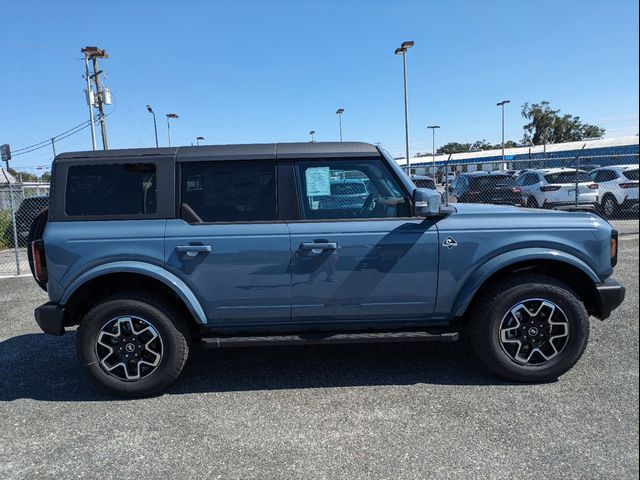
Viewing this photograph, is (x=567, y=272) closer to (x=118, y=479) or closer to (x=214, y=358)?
(x=214, y=358)

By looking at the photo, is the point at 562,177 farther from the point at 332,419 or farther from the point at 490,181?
the point at 332,419

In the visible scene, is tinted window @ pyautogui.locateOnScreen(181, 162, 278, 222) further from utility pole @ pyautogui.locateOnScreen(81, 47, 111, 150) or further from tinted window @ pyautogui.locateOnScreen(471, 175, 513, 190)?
utility pole @ pyautogui.locateOnScreen(81, 47, 111, 150)

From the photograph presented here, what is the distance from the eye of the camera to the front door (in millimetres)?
3557

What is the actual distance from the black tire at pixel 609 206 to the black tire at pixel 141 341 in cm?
1460

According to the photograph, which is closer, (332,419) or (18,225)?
(332,419)

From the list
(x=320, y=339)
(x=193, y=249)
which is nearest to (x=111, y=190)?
Answer: (x=193, y=249)

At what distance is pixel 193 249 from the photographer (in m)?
3.53

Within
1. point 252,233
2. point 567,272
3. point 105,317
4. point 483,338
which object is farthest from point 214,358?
point 567,272

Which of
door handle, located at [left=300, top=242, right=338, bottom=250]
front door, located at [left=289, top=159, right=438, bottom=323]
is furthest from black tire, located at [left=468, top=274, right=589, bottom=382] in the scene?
door handle, located at [left=300, top=242, right=338, bottom=250]

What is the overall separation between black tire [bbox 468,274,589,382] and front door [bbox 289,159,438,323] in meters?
0.45

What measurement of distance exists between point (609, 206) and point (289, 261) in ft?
46.5

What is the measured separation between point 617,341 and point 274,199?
3584mm

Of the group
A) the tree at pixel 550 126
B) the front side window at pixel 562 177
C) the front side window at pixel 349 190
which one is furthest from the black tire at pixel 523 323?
the tree at pixel 550 126

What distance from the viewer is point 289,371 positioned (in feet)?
13.4
